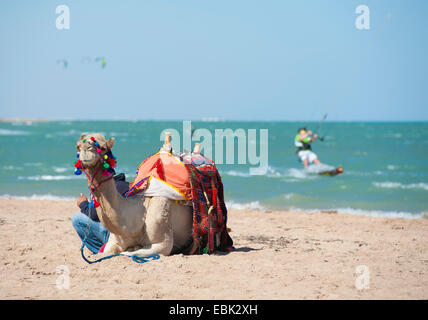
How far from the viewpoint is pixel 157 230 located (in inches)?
212

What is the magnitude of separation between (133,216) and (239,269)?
1351 millimetres

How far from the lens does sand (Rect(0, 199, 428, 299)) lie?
15.4ft

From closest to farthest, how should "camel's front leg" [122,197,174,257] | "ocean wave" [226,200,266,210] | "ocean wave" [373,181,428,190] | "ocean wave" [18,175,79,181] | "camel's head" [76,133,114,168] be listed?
"camel's head" [76,133,114,168], "camel's front leg" [122,197,174,257], "ocean wave" [226,200,266,210], "ocean wave" [373,181,428,190], "ocean wave" [18,175,79,181]

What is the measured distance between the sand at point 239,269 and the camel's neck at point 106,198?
573 mm

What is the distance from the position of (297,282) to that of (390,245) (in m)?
2.81

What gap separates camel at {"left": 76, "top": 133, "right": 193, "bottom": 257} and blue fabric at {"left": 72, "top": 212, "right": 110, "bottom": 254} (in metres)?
0.24

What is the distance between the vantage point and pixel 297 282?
16.7 ft

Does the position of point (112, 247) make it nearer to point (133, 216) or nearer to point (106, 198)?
point (133, 216)

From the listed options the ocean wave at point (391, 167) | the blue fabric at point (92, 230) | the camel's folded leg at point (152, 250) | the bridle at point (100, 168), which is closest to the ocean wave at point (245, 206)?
the blue fabric at point (92, 230)

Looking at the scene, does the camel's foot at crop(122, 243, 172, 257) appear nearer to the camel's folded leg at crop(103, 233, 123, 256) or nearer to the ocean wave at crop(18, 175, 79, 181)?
the camel's folded leg at crop(103, 233, 123, 256)

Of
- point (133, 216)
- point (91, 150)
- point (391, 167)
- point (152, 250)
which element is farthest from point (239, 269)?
point (391, 167)

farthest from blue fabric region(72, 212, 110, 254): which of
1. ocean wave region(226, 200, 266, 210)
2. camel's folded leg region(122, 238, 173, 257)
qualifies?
ocean wave region(226, 200, 266, 210)

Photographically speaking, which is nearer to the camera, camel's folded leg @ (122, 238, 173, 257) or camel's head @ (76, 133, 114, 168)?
camel's head @ (76, 133, 114, 168)
